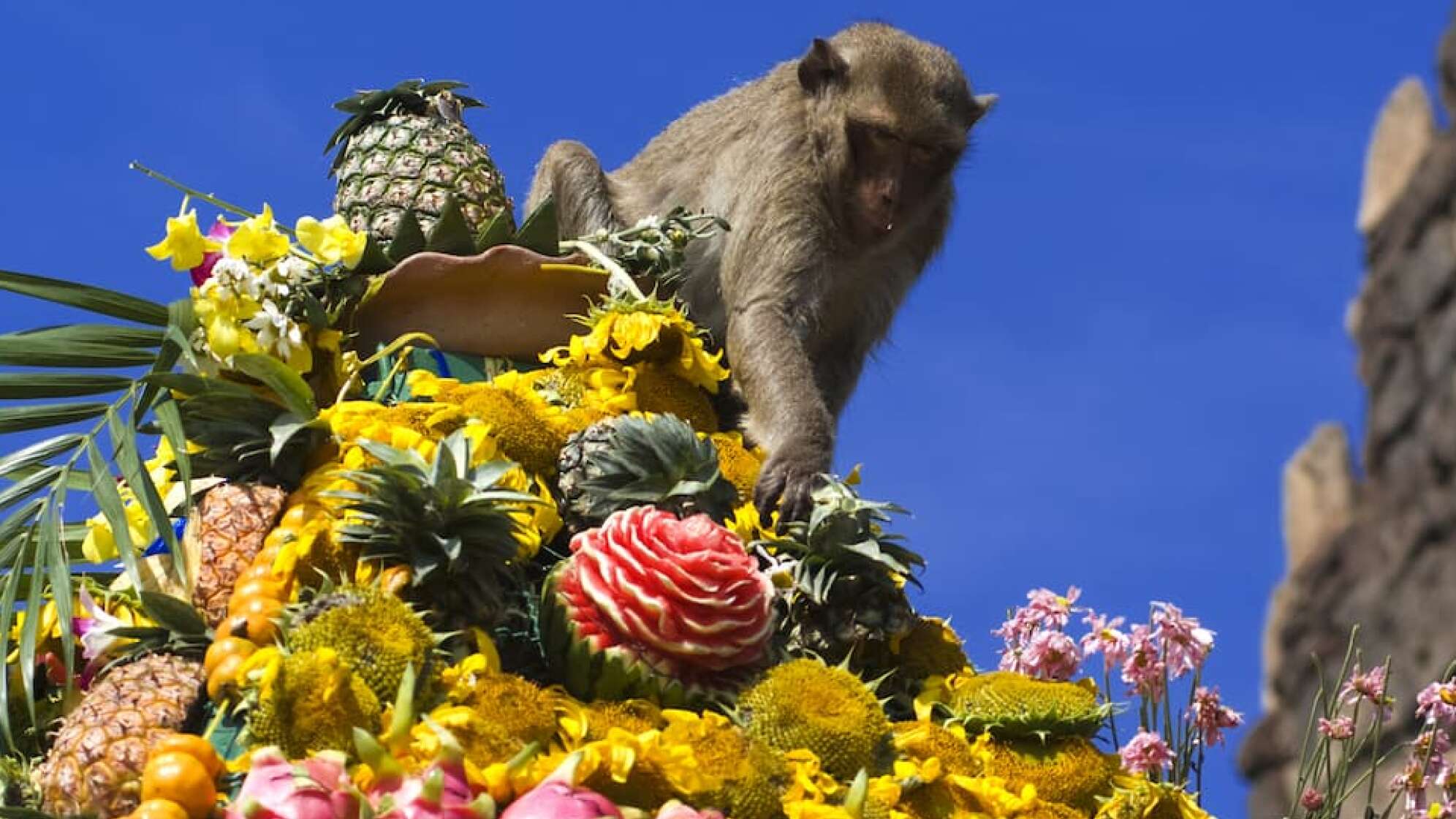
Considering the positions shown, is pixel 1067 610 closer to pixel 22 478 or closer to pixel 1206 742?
pixel 1206 742

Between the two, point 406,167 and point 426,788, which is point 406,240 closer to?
point 406,167

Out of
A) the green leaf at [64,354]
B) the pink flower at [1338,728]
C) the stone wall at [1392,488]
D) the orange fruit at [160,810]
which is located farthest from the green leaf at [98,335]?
the stone wall at [1392,488]

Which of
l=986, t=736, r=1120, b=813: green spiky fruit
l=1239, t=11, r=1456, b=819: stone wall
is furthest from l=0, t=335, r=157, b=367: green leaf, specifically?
l=1239, t=11, r=1456, b=819: stone wall

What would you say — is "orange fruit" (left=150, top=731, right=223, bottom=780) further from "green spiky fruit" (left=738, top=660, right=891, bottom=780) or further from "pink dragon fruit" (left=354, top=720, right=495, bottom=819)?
"green spiky fruit" (left=738, top=660, right=891, bottom=780)

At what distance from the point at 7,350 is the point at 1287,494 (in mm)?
34886

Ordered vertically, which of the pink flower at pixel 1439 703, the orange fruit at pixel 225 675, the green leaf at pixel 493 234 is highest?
the green leaf at pixel 493 234

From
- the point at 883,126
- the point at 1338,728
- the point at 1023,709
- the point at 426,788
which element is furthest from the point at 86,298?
the point at 1338,728

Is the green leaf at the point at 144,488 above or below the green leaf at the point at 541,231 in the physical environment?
below

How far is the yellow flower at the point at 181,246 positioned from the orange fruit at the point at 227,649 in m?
1.37

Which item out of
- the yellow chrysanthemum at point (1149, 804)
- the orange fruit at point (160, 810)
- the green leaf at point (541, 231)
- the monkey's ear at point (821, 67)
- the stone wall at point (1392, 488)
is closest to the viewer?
the orange fruit at point (160, 810)

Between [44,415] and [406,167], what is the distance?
60.1 inches

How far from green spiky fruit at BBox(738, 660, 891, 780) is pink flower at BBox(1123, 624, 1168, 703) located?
1358 millimetres

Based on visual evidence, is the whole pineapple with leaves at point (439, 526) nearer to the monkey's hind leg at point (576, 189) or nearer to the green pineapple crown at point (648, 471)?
the green pineapple crown at point (648, 471)

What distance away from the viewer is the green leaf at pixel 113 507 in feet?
18.5
